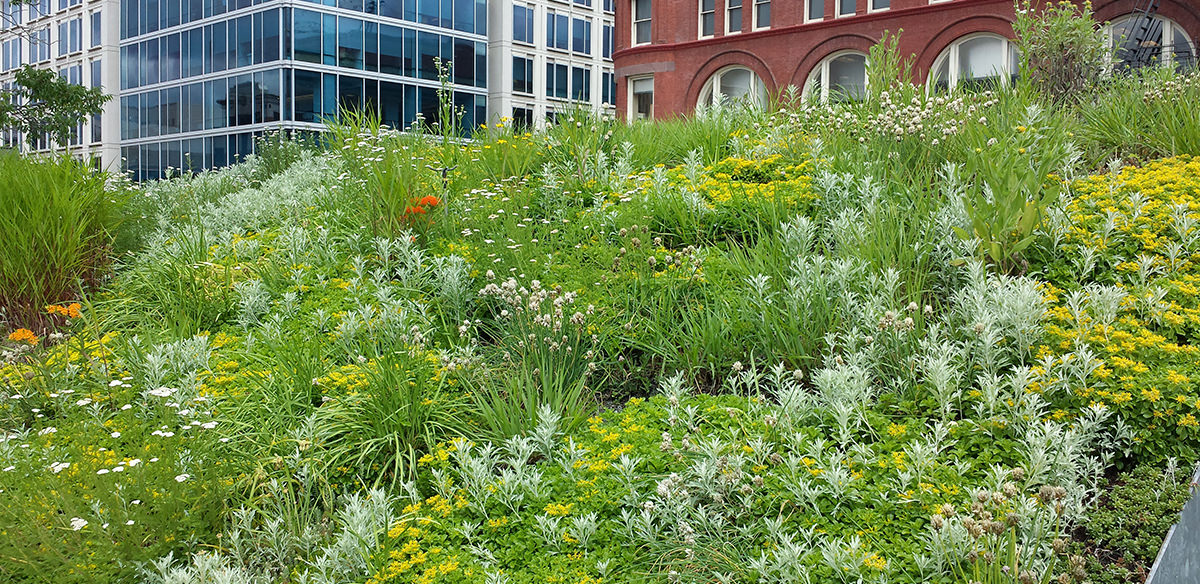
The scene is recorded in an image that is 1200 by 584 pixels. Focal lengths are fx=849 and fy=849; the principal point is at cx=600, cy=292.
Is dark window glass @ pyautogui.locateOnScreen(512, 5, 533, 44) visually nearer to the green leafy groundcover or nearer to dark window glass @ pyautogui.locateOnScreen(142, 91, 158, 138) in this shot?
dark window glass @ pyautogui.locateOnScreen(142, 91, 158, 138)

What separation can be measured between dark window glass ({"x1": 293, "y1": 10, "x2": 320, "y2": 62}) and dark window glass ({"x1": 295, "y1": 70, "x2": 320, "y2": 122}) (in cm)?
71

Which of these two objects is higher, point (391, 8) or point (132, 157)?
point (391, 8)

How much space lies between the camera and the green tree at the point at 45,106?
1895cm

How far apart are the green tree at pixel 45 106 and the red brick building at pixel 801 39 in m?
13.2

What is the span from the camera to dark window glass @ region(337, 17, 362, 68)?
37.2 metres

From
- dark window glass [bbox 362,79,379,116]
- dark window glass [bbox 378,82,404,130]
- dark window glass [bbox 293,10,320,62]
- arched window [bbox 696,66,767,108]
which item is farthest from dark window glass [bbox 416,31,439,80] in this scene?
arched window [bbox 696,66,767,108]

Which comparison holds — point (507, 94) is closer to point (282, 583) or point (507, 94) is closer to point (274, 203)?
point (274, 203)

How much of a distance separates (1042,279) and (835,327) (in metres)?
1.18

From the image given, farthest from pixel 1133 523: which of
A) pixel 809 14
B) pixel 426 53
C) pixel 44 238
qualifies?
pixel 426 53

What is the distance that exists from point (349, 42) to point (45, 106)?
19.4 metres

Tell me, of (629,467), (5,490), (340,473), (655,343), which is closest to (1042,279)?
(655,343)

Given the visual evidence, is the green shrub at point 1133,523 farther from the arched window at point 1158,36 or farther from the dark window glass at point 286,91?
the dark window glass at point 286,91

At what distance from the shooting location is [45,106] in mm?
19484

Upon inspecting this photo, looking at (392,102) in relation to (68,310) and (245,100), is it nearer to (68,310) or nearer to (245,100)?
(245,100)
